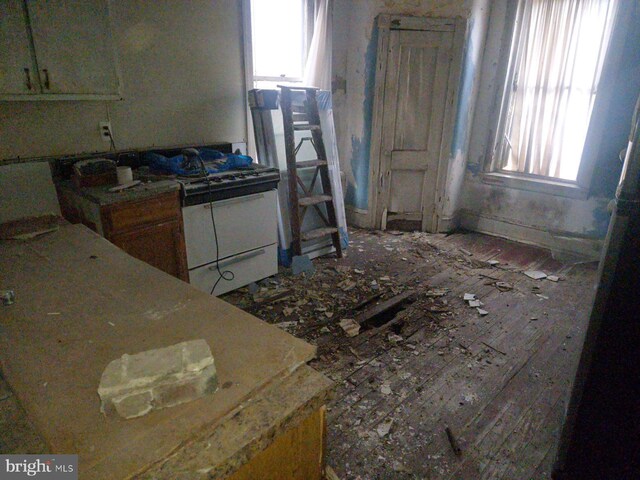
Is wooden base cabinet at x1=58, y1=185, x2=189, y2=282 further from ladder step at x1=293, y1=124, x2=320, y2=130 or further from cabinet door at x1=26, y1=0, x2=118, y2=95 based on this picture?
ladder step at x1=293, y1=124, x2=320, y2=130

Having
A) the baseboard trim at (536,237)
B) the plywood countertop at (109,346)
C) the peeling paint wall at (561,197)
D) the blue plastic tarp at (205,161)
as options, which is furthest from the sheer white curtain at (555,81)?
the plywood countertop at (109,346)

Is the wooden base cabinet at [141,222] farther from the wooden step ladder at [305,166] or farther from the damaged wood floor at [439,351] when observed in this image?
the wooden step ladder at [305,166]

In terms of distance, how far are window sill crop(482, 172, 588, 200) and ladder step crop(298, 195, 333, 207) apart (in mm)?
1957

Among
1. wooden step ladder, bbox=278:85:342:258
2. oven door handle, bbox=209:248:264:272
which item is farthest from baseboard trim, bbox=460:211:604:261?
oven door handle, bbox=209:248:264:272

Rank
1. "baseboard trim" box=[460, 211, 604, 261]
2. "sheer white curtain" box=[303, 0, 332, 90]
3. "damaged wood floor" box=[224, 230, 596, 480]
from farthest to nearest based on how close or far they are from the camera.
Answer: "sheer white curtain" box=[303, 0, 332, 90] → "baseboard trim" box=[460, 211, 604, 261] → "damaged wood floor" box=[224, 230, 596, 480]

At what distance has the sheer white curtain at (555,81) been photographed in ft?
11.6

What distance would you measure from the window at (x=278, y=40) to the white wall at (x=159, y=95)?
314mm

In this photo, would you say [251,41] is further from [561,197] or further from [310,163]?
[561,197]

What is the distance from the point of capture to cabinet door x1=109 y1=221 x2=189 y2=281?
2.34 meters

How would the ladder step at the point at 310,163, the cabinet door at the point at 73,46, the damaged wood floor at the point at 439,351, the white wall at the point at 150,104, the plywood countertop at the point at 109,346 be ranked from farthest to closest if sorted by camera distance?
the ladder step at the point at 310,163 → the white wall at the point at 150,104 → the cabinet door at the point at 73,46 → the damaged wood floor at the point at 439,351 → the plywood countertop at the point at 109,346

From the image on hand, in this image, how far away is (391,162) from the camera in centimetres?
427

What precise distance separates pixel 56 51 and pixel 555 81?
13.5ft

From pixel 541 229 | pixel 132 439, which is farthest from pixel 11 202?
pixel 541 229

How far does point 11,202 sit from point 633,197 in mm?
3009
